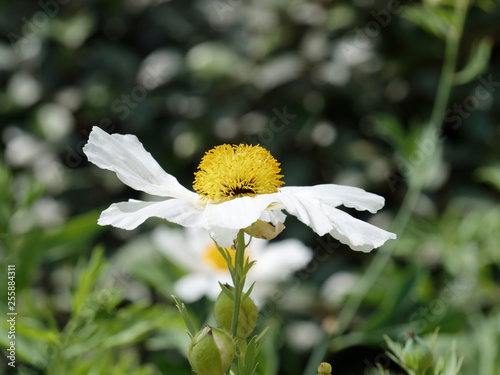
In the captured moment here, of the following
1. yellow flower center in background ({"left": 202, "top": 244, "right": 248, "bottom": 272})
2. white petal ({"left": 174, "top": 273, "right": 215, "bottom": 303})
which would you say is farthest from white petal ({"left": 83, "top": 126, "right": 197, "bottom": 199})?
yellow flower center in background ({"left": 202, "top": 244, "right": 248, "bottom": 272})

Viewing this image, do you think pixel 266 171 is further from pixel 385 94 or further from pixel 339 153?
pixel 385 94

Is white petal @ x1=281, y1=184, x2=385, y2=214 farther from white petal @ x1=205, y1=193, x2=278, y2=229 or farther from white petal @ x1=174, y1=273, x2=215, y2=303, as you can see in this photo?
white petal @ x1=174, y1=273, x2=215, y2=303

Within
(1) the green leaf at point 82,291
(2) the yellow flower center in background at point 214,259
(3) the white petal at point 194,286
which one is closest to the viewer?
(1) the green leaf at point 82,291

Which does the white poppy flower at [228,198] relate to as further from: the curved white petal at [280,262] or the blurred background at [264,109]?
the blurred background at [264,109]

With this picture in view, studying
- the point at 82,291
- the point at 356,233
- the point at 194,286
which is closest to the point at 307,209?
the point at 356,233

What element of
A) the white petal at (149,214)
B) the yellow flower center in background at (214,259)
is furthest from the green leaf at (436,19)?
the white petal at (149,214)

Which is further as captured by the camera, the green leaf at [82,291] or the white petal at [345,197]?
the green leaf at [82,291]

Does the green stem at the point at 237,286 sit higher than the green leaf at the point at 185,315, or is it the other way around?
the green stem at the point at 237,286
